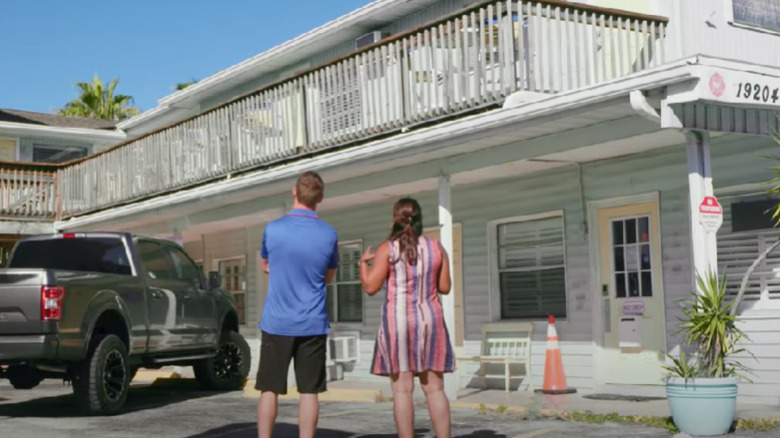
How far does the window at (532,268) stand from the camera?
1342cm

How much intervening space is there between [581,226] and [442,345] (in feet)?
21.4

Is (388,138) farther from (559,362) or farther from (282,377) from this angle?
(282,377)

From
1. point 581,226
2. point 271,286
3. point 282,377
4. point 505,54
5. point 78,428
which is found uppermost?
point 505,54

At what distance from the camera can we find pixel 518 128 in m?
10.7

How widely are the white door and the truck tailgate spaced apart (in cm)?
622

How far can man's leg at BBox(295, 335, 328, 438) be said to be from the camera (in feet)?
21.2

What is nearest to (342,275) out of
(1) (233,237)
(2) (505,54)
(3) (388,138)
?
(1) (233,237)

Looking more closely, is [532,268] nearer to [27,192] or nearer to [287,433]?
[287,433]

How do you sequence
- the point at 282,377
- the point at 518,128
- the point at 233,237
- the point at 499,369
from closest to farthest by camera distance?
the point at 282,377 < the point at 518,128 < the point at 499,369 < the point at 233,237

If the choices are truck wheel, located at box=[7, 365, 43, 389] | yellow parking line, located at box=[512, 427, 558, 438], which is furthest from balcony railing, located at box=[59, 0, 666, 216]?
truck wheel, located at box=[7, 365, 43, 389]

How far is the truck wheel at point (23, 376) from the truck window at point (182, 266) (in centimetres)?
248

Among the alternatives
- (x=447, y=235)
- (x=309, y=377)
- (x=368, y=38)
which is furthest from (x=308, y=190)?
(x=368, y=38)

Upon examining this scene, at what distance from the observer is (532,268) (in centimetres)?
1377

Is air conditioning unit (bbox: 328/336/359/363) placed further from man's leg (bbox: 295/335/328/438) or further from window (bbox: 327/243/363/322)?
man's leg (bbox: 295/335/328/438)
